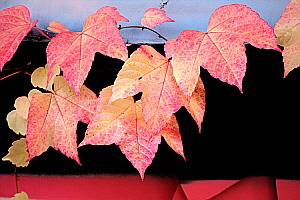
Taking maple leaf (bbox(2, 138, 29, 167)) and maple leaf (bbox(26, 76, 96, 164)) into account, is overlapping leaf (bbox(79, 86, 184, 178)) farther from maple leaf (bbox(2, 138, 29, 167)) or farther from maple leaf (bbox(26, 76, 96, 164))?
maple leaf (bbox(2, 138, 29, 167))

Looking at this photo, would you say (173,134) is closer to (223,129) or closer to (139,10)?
(223,129)

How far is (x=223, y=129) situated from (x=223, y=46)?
0.77ft

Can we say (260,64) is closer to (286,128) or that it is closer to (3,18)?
(286,128)

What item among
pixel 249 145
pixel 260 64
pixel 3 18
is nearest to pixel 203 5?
pixel 260 64

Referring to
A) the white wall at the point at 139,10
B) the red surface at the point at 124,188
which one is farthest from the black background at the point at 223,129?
the white wall at the point at 139,10

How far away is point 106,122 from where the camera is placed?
0.35 m

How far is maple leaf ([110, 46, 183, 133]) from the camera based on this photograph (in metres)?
0.31

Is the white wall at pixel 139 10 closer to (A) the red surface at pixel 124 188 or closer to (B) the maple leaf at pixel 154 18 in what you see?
(B) the maple leaf at pixel 154 18

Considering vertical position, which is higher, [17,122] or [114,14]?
[114,14]

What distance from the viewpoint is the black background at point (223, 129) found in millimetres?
500

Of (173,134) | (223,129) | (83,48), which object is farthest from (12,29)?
(223,129)

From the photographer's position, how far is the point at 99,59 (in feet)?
1.64

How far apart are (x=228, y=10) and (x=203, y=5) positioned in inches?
12.2

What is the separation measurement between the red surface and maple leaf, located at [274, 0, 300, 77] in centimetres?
26
